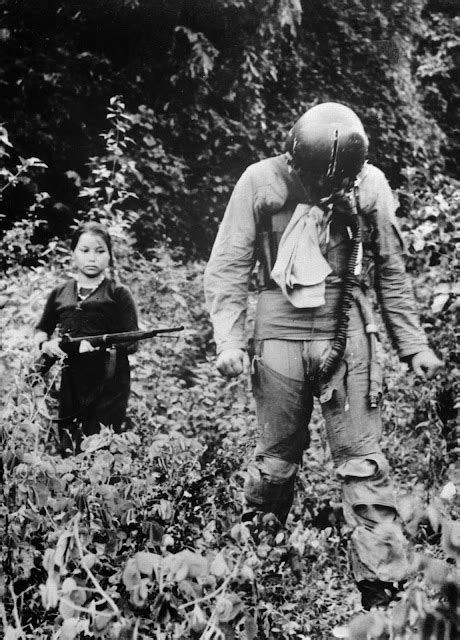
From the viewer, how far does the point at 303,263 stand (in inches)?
116

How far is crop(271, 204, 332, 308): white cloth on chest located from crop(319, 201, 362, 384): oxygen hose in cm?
11

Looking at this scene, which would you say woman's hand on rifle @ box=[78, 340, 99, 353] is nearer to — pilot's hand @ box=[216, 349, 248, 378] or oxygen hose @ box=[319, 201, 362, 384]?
pilot's hand @ box=[216, 349, 248, 378]

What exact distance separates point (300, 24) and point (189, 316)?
5.16 metres

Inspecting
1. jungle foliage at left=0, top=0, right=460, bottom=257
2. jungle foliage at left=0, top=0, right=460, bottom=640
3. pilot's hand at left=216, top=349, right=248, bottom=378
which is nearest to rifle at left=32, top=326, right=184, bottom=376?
jungle foliage at left=0, top=0, right=460, bottom=640

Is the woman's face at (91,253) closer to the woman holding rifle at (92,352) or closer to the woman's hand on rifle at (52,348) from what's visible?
the woman holding rifle at (92,352)

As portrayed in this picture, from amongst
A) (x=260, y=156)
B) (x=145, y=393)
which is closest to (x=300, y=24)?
(x=260, y=156)

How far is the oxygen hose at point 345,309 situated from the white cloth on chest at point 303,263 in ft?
0.36

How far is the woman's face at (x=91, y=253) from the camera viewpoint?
4.05 m

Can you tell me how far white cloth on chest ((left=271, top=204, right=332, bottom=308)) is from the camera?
9.70ft

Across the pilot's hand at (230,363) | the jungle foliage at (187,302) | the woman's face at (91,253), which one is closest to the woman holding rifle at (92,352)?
the woman's face at (91,253)

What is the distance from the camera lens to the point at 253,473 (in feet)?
9.35

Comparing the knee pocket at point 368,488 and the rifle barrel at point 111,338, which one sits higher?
the rifle barrel at point 111,338

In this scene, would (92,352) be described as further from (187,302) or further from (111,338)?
(187,302)

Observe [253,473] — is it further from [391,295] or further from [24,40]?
[24,40]
